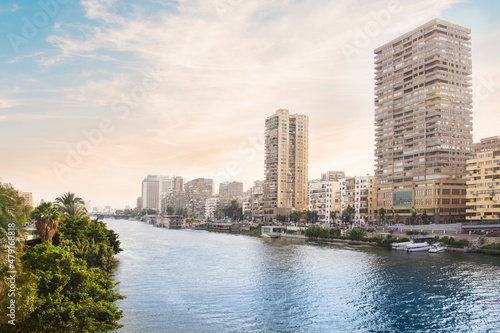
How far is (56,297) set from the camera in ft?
77.6

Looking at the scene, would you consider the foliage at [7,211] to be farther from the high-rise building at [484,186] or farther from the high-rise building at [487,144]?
the high-rise building at [487,144]

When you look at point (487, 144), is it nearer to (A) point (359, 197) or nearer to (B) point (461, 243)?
(A) point (359, 197)

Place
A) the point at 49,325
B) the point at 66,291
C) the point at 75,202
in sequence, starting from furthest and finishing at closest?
the point at 75,202, the point at 66,291, the point at 49,325

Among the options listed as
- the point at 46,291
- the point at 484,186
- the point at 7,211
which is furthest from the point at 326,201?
the point at 7,211

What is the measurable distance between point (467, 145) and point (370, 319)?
120756mm

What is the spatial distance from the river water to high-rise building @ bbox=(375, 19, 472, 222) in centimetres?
5892

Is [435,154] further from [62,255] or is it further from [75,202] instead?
[62,255]

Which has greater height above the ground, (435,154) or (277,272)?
(435,154)

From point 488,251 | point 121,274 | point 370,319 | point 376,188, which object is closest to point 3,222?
point 370,319

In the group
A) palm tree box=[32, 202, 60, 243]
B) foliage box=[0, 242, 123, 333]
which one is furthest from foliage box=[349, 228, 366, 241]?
foliage box=[0, 242, 123, 333]

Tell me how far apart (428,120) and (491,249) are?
2475 inches

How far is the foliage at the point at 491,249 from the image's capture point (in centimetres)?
8552

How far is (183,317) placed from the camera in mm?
38219

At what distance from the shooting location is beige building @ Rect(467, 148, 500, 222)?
104188 mm
